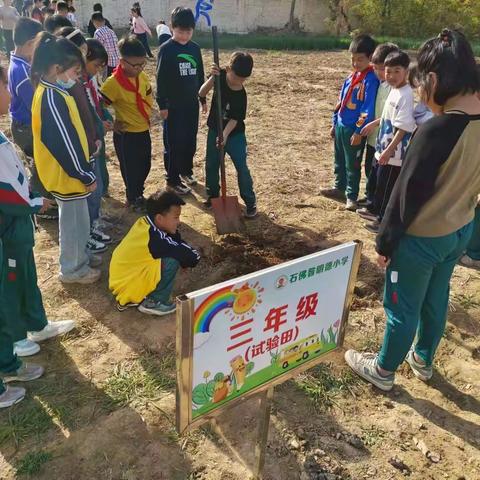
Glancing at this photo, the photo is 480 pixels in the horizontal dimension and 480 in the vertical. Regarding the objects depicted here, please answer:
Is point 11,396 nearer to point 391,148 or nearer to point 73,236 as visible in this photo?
point 73,236

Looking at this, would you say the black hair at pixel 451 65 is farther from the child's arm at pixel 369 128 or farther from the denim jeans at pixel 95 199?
the denim jeans at pixel 95 199

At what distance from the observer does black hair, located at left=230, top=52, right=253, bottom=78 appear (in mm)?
4074

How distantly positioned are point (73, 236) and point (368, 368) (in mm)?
2312

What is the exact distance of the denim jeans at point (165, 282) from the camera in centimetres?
323

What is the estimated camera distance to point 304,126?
7.90m

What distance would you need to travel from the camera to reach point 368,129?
444 cm

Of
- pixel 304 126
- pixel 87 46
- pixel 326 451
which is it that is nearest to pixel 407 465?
pixel 326 451

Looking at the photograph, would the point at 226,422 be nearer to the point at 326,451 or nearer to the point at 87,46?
the point at 326,451

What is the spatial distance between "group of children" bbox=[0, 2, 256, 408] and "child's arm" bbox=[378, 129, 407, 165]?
4.39ft

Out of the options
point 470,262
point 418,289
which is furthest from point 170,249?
point 470,262

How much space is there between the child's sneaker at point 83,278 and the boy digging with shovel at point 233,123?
1715mm

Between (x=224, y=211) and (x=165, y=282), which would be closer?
(x=165, y=282)

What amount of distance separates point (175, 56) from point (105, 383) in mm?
3337

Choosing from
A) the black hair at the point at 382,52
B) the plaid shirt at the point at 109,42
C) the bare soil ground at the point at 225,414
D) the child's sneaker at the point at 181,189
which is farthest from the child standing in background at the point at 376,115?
the plaid shirt at the point at 109,42
